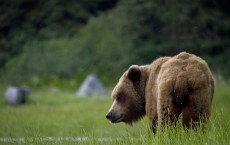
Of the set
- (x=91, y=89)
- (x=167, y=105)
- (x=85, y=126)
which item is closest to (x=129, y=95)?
(x=167, y=105)

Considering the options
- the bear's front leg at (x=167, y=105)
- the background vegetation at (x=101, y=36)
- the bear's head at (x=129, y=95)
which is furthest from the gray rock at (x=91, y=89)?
the bear's front leg at (x=167, y=105)

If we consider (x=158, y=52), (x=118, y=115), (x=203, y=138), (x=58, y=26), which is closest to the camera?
(x=203, y=138)

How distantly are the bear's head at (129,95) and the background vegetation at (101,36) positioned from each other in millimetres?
15292

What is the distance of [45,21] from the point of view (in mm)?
29000

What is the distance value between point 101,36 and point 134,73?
2015 centimetres

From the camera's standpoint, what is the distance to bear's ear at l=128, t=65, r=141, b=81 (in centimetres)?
757

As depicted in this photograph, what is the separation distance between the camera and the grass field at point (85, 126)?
19.5ft

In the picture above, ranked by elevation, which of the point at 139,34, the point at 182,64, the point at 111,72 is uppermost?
the point at 182,64

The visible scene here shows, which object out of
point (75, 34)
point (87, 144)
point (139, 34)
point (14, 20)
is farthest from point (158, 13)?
point (87, 144)

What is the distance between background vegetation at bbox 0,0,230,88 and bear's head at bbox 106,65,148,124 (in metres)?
15.3

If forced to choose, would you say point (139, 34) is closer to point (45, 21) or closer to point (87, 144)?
point (45, 21)

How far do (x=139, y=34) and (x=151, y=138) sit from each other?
779 inches

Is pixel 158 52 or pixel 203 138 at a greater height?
pixel 203 138

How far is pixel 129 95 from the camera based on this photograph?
7.66 metres
